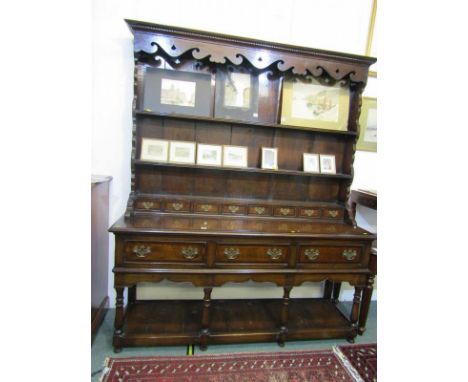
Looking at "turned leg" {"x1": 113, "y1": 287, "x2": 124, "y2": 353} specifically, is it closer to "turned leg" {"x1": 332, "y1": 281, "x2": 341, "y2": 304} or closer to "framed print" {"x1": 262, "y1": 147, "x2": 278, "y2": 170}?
"framed print" {"x1": 262, "y1": 147, "x2": 278, "y2": 170}

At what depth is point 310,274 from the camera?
5.25 ft

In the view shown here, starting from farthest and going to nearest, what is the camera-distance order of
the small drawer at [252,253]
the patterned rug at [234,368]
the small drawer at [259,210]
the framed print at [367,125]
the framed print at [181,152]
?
the framed print at [367,125], the small drawer at [259,210], the framed print at [181,152], the small drawer at [252,253], the patterned rug at [234,368]

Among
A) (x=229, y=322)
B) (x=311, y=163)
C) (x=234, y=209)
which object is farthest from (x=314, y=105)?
(x=229, y=322)

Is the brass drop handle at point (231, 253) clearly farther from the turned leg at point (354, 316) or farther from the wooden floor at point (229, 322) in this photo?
the turned leg at point (354, 316)

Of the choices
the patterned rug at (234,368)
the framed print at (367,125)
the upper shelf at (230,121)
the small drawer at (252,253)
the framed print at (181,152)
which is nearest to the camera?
the patterned rug at (234,368)

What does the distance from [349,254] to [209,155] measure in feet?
3.85

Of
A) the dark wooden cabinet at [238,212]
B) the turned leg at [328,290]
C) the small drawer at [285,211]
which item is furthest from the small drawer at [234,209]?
the turned leg at [328,290]

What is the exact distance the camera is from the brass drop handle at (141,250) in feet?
4.66

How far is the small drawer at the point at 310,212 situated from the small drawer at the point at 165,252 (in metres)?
0.83

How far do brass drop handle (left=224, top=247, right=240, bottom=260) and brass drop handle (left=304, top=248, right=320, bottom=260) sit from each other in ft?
1.47

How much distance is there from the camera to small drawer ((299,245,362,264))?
5.20 ft
